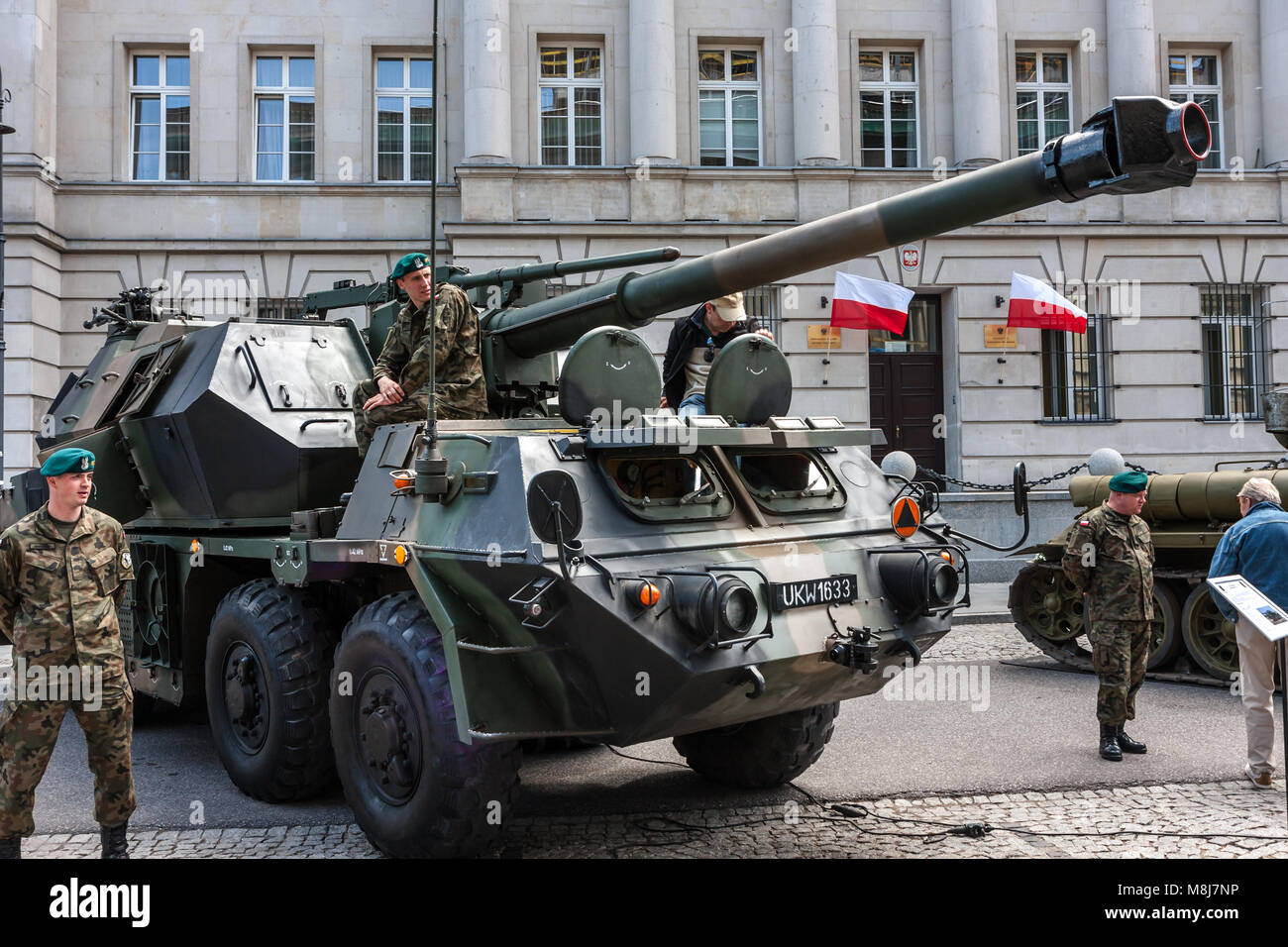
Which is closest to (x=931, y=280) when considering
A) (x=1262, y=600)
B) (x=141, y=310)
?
(x=141, y=310)

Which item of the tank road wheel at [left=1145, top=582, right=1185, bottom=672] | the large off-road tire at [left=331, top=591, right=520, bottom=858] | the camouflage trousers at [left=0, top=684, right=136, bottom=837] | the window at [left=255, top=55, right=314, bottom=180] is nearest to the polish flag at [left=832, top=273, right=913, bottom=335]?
the tank road wheel at [left=1145, top=582, right=1185, bottom=672]

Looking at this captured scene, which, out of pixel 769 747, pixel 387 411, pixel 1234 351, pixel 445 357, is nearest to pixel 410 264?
pixel 445 357

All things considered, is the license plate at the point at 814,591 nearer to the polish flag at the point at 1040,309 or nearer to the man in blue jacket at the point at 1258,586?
the man in blue jacket at the point at 1258,586

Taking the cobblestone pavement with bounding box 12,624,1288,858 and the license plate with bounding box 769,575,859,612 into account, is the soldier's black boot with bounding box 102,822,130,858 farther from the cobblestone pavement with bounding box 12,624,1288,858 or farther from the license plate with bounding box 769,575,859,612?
the license plate with bounding box 769,575,859,612

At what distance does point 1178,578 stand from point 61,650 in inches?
346

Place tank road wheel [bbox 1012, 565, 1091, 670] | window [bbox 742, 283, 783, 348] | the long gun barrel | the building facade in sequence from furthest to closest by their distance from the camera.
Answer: window [bbox 742, 283, 783, 348] < the building facade < tank road wheel [bbox 1012, 565, 1091, 670] < the long gun barrel

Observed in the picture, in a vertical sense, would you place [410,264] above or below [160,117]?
below

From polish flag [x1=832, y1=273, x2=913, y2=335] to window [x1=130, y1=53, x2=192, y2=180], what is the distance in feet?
33.9

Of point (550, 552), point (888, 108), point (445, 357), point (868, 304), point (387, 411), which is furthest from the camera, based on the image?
point (888, 108)

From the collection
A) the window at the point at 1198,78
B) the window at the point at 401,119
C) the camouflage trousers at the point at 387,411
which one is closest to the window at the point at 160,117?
the window at the point at 401,119

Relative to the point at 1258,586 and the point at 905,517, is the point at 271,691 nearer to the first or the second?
the point at 905,517

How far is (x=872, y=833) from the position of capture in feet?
18.2

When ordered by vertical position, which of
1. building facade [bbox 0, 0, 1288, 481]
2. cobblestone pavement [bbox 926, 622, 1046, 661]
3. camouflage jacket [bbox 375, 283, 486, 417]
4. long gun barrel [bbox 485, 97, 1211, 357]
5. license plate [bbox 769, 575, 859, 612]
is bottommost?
cobblestone pavement [bbox 926, 622, 1046, 661]

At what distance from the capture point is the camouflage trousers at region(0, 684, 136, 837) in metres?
4.80
